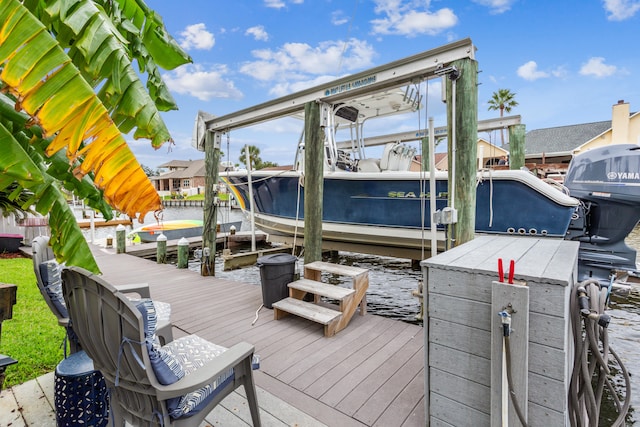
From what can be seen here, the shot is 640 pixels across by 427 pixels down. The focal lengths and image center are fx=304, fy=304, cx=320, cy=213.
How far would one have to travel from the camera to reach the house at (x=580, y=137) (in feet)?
75.1

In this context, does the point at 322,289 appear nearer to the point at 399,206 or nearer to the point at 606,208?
the point at 399,206

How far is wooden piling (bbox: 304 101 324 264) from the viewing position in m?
4.43

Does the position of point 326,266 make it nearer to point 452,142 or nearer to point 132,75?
point 452,142

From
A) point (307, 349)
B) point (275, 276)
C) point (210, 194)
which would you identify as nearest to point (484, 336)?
point (307, 349)

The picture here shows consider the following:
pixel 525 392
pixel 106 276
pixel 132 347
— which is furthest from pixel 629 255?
pixel 106 276

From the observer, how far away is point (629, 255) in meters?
4.69

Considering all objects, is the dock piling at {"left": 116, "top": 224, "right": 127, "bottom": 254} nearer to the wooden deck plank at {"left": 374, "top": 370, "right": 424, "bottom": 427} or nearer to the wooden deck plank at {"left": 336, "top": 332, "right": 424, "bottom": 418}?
the wooden deck plank at {"left": 336, "top": 332, "right": 424, "bottom": 418}

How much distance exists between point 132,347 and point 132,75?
4.76 ft

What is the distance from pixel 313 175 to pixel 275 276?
5.07ft

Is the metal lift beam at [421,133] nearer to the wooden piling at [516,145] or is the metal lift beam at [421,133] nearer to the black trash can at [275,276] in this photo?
the wooden piling at [516,145]

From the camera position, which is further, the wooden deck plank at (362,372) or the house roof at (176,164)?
the house roof at (176,164)

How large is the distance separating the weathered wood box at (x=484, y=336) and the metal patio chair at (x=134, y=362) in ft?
3.78

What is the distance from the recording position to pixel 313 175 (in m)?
4.48

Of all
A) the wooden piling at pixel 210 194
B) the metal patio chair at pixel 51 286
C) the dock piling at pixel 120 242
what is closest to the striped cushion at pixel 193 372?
the metal patio chair at pixel 51 286
